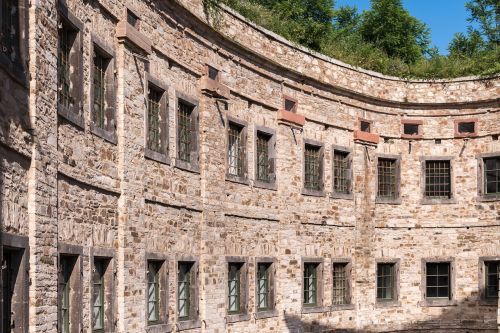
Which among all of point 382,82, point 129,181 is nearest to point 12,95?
point 129,181

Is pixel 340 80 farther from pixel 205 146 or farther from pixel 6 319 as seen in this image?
pixel 6 319

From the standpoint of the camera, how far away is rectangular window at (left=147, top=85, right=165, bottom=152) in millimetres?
15227

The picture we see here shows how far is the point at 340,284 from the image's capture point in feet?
74.8

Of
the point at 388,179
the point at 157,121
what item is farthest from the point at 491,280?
the point at 157,121

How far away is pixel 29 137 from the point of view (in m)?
9.92

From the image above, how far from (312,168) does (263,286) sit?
151 inches

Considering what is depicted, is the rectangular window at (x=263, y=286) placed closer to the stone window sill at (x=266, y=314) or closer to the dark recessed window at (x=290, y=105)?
the stone window sill at (x=266, y=314)

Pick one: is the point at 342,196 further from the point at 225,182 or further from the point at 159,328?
the point at 159,328

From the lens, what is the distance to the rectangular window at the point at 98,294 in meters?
12.6

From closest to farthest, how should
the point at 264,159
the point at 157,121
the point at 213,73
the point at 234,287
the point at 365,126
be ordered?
1. the point at 157,121
2. the point at 213,73
3. the point at 234,287
4. the point at 264,159
5. the point at 365,126

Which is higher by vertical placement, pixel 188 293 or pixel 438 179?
pixel 438 179

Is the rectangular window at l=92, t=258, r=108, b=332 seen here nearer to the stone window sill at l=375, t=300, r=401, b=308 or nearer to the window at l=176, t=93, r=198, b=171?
the window at l=176, t=93, r=198, b=171

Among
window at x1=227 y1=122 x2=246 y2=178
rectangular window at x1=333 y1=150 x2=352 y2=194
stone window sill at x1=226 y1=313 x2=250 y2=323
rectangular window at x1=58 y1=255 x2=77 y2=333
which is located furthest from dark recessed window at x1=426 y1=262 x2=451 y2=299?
rectangular window at x1=58 y1=255 x2=77 y2=333

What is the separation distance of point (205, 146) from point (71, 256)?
606 centimetres
